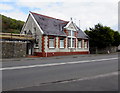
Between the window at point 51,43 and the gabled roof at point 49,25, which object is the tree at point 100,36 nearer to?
the gabled roof at point 49,25

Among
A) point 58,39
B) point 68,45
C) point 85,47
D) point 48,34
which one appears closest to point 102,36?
point 85,47

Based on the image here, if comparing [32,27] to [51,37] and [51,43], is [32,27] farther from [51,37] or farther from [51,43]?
[51,43]

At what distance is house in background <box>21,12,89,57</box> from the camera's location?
24520mm

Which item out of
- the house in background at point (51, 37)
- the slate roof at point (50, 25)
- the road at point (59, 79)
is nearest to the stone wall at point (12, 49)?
the house in background at point (51, 37)

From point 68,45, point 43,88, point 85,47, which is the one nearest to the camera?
point 43,88

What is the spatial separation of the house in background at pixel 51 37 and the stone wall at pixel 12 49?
4.17 meters

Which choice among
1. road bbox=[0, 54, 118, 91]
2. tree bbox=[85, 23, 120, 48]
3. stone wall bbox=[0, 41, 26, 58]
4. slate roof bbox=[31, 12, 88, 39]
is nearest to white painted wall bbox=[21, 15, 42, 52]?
slate roof bbox=[31, 12, 88, 39]

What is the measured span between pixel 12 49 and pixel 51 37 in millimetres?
7586

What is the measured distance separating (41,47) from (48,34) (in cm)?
248

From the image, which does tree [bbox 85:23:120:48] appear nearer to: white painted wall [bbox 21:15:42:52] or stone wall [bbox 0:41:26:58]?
white painted wall [bbox 21:15:42:52]

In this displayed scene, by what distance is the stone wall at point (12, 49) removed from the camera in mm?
19250

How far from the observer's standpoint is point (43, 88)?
5391mm

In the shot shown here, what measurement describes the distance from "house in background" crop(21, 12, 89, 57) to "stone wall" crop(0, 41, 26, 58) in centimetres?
417

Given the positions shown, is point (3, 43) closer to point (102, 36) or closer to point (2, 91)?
point (2, 91)
